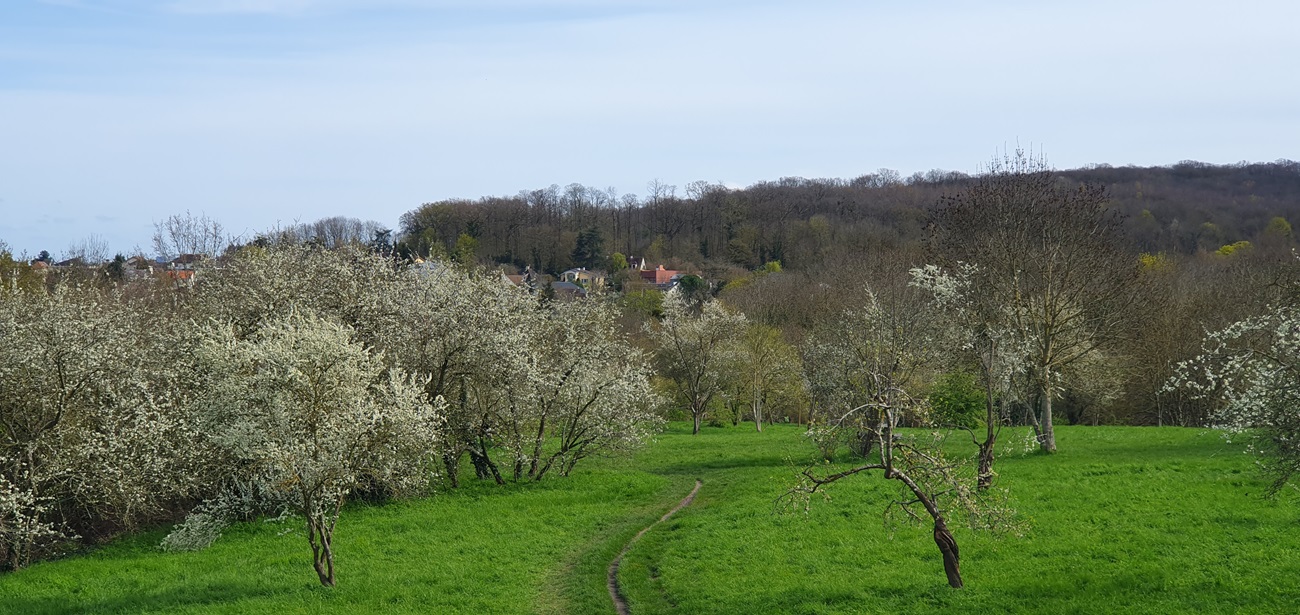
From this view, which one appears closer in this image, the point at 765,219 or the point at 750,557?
the point at 750,557

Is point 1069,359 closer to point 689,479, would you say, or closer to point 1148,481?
point 1148,481

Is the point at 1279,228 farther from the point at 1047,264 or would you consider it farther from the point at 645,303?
the point at 1047,264

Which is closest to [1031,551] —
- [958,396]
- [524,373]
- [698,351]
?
[524,373]

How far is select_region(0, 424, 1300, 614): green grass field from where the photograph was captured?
61.2ft

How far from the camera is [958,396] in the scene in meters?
41.4

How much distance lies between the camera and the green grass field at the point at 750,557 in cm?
1864

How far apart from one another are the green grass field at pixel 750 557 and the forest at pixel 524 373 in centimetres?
111

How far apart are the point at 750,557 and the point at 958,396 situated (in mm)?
22040

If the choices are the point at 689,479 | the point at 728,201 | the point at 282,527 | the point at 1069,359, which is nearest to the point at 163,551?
the point at 282,527

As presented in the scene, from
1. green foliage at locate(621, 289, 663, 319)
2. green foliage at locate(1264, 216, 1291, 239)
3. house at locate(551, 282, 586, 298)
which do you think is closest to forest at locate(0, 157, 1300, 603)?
house at locate(551, 282, 586, 298)

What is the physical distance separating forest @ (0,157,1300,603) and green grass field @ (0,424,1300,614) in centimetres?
111

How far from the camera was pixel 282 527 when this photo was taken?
28.3m

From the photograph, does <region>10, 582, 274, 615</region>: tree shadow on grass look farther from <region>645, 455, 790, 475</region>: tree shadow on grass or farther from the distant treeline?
the distant treeline

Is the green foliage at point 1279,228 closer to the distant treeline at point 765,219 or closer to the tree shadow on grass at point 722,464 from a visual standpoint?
the distant treeline at point 765,219
